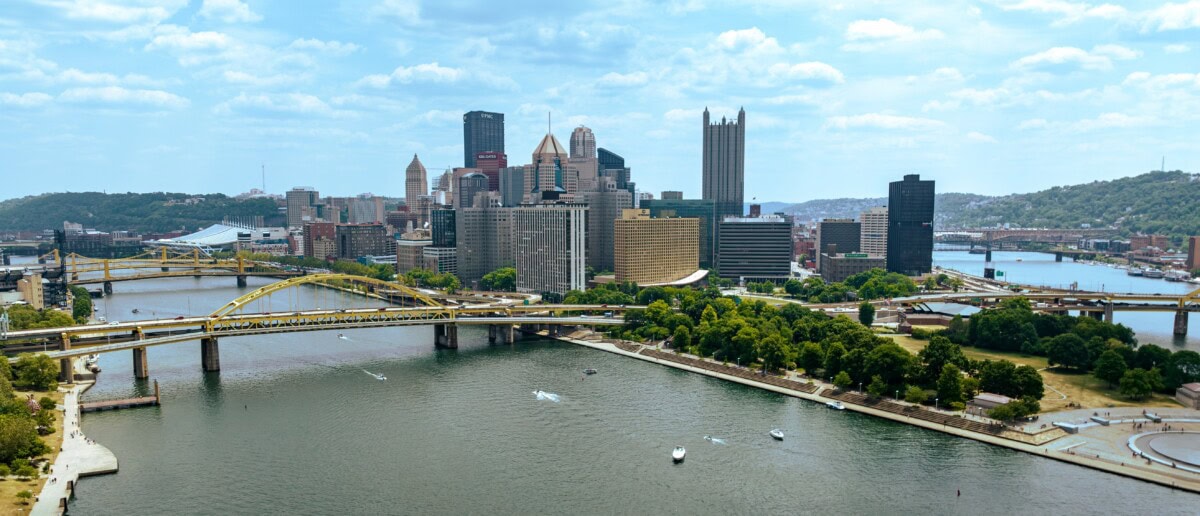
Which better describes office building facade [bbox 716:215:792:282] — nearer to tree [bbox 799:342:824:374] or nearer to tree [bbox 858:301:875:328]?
tree [bbox 858:301:875:328]

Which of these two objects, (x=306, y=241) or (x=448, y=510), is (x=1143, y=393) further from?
(x=306, y=241)

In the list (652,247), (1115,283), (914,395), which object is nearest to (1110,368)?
(914,395)

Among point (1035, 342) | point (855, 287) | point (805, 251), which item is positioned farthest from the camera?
point (805, 251)

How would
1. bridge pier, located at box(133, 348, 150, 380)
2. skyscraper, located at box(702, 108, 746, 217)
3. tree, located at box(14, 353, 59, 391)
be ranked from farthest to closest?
skyscraper, located at box(702, 108, 746, 217) < bridge pier, located at box(133, 348, 150, 380) < tree, located at box(14, 353, 59, 391)

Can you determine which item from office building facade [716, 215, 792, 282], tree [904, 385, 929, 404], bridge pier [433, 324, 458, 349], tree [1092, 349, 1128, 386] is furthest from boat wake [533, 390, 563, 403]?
office building facade [716, 215, 792, 282]

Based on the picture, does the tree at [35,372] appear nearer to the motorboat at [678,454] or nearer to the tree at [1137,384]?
the motorboat at [678,454]

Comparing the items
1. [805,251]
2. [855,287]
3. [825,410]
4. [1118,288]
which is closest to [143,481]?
[825,410]
